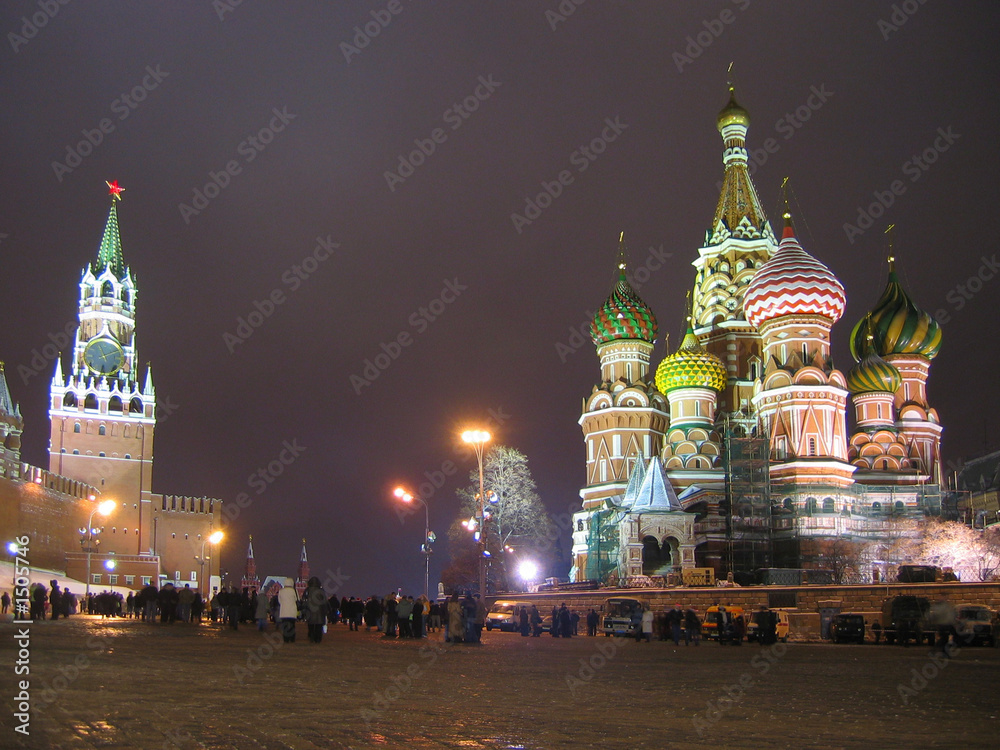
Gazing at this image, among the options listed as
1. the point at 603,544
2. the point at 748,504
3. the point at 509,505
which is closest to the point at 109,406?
the point at 509,505

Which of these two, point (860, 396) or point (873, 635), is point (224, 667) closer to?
point (873, 635)

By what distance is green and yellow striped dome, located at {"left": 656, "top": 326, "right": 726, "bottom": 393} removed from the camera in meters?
54.2

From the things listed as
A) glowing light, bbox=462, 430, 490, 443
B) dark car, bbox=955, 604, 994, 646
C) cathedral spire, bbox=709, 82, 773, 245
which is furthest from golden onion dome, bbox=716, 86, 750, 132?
dark car, bbox=955, 604, 994, 646

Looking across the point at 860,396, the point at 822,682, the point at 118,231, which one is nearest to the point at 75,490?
the point at 118,231

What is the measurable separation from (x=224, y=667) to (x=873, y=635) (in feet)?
56.9

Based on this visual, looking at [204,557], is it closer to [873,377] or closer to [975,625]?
[873,377]

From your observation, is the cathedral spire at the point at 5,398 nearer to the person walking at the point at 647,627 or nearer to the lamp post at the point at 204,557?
the lamp post at the point at 204,557

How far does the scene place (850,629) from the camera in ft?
78.6

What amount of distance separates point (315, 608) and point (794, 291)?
3687 cm

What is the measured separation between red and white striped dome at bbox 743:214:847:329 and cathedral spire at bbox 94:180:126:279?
181 feet

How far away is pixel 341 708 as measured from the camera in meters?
8.59

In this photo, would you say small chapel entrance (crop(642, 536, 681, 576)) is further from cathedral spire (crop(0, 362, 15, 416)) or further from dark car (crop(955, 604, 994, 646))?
cathedral spire (crop(0, 362, 15, 416))

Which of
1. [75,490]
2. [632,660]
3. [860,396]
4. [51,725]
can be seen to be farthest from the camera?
[75,490]

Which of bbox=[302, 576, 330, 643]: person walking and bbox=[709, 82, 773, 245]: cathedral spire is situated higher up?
bbox=[709, 82, 773, 245]: cathedral spire
